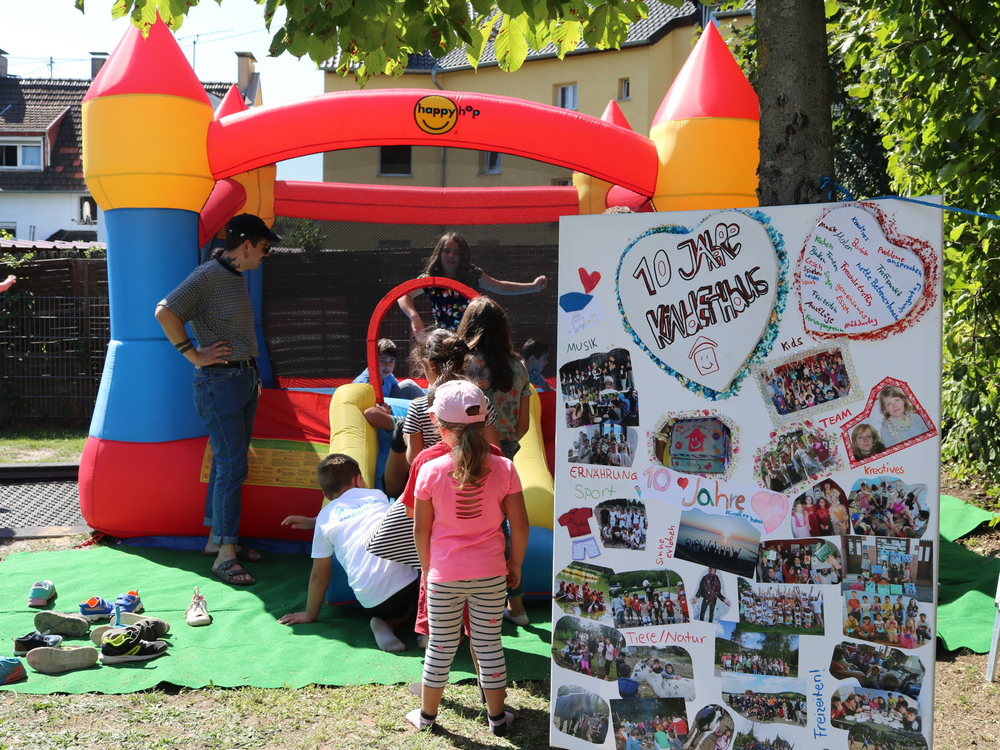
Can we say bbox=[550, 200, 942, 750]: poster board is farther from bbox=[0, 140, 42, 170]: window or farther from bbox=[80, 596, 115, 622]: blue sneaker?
bbox=[0, 140, 42, 170]: window

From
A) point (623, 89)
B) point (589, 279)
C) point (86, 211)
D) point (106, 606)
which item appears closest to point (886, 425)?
point (589, 279)

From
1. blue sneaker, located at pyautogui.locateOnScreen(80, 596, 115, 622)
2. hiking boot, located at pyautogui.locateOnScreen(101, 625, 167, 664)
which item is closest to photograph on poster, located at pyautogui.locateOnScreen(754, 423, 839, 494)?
hiking boot, located at pyautogui.locateOnScreen(101, 625, 167, 664)

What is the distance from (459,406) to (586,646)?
0.88 metres

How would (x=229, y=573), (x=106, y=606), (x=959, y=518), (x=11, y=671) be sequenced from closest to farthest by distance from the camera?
(x=11, y=671) < (x=106, y=606) < (x=229, y=573) < (x=959, y=518)

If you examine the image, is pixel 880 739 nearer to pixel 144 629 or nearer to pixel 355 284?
pixel 144 629

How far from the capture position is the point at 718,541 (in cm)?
247

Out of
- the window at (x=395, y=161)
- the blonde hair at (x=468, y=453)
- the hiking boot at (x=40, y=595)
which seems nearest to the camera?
the blonde hair at (x=468, y=453)

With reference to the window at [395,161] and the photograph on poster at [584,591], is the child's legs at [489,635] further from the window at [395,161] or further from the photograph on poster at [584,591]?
the window at [395,161]

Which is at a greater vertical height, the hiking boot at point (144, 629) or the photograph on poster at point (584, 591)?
the photograph on poster at point (584, 591)

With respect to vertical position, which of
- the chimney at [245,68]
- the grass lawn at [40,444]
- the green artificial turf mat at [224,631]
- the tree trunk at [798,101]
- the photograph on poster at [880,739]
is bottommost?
the green artificial turf mat at [224,631]

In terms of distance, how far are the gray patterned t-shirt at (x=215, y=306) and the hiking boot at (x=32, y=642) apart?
1710mm

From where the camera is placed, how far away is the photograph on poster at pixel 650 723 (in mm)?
2467

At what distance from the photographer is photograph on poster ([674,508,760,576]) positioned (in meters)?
2.44

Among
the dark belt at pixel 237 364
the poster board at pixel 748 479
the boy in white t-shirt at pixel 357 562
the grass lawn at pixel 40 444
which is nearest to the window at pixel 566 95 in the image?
the grass lawn at pixel 40 444
